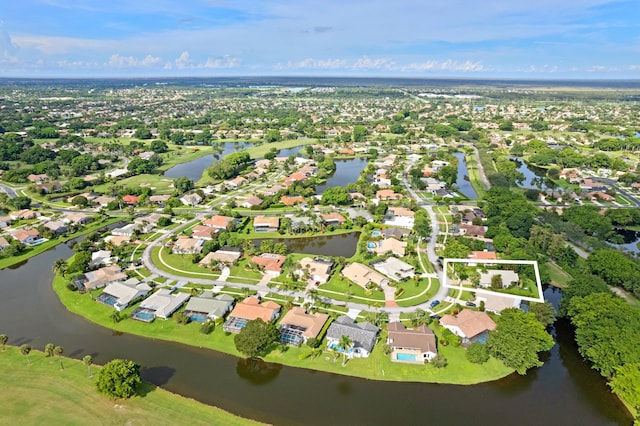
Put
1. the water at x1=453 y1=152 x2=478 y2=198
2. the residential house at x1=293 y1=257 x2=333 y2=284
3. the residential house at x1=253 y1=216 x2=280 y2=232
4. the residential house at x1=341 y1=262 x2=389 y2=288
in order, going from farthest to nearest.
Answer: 1. the water at x1=453 y1=152 x2=478 y2=198
2. the residential house at x1=253 y1=216 x2=280 y2=232
3. the residential house at x1=293 y1=257 x2=333 y2=284
4. the residential house at x1=341 y1=262 x2=389 y2=288

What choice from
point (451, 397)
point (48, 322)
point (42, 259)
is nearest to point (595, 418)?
point (451, 397)

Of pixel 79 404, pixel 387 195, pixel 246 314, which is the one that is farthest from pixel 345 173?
pixel 79 404

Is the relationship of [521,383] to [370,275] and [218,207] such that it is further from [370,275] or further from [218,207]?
[218,207]

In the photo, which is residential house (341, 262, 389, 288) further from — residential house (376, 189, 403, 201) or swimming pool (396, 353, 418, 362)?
residential house (376, 189, 403, 201)

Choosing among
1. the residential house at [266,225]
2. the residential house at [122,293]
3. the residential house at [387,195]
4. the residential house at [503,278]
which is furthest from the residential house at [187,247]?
the residential house at [503,278]

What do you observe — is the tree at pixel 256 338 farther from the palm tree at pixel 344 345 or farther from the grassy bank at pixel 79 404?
the palm tree at pixel 344 345

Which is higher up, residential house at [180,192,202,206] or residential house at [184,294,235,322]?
residential house at [180,192,202,206]

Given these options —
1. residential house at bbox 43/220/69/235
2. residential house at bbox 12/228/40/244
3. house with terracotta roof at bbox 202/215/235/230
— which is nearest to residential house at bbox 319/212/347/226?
house with terracotta roof at bbox 202/215/235/230
